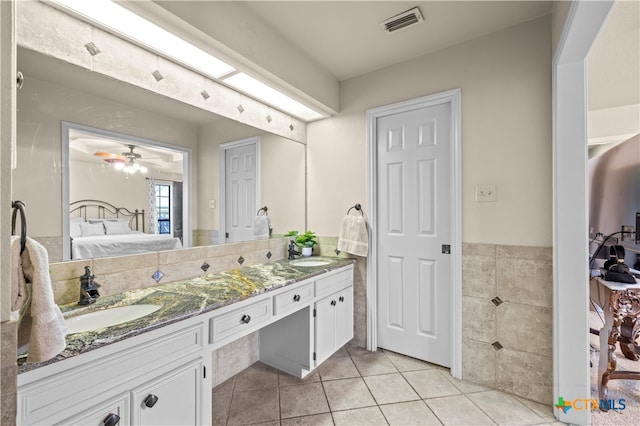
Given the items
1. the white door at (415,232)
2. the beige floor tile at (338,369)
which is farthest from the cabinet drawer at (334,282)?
the beige floor tile at (338,369)

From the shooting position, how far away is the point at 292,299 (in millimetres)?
1796

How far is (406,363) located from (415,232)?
1.07m

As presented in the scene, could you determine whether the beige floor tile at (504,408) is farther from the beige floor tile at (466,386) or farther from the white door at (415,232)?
the white door at (415,232)

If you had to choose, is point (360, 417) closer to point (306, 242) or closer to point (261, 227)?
point (306, 242)

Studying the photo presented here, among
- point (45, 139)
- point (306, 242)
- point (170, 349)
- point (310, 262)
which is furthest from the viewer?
point (306, 242)

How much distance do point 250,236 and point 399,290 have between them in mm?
1349

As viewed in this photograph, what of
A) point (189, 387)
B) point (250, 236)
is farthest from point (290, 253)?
point (189, 387)

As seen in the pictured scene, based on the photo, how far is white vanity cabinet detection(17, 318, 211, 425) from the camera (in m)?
0.81

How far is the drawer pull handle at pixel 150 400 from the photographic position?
1039 millimetres

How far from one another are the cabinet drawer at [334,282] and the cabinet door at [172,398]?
3.20 ft

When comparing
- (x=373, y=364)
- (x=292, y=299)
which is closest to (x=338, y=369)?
(x=373, y=364)

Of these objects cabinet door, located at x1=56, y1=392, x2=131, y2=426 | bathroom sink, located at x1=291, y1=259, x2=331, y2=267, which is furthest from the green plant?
cabinet door, located at x1=56, y1=392, x2=131, y2=426

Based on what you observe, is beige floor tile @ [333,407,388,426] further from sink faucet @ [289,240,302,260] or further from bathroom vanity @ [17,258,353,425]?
sink faucet @ [289,240,302,260]

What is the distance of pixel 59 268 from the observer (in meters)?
1.26
